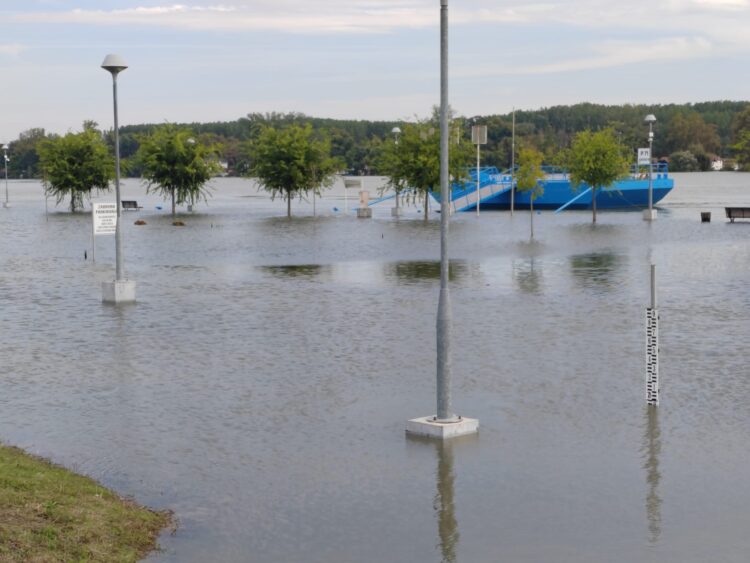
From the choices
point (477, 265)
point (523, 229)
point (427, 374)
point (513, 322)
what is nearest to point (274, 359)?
point (427, 374)

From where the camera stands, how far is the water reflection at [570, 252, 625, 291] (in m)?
27.8

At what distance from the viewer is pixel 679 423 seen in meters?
13.2

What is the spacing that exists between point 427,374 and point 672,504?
635 centimetres

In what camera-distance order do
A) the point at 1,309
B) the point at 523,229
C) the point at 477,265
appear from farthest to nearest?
the point at 523,229 → the point at 477,265 → the point at 1,309

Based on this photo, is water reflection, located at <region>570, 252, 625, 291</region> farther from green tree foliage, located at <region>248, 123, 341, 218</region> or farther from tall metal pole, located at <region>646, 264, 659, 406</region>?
green tree foliage, located at <region>248, 123, 341, 218</region>

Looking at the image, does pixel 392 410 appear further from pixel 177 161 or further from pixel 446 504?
pixel 177 161

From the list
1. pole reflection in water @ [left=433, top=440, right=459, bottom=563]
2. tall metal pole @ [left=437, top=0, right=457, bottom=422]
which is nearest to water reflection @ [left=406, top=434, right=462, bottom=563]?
pole reflection in water @ [left=433, top=440, right=459, bottom=563]

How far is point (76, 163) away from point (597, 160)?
3341 cm

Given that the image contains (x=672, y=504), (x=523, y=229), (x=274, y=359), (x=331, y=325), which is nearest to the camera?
(x=672, y=504)

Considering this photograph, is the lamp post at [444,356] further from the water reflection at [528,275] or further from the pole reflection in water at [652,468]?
the water reflection at [528,275]

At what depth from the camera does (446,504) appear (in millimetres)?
10172

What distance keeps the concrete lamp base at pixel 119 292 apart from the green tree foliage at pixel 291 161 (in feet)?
142

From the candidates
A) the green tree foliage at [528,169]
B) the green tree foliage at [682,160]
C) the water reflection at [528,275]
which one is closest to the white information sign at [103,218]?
the water reflection at [528,275]

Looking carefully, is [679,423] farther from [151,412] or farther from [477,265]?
[477,265]
